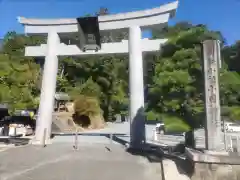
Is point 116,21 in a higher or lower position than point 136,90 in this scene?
higher

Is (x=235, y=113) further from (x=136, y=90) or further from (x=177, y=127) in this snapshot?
(x=136, y=90)

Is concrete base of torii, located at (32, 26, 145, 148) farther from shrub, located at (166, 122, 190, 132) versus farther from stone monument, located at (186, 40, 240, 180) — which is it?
stone monument, located at (186, 40, 240, 180)

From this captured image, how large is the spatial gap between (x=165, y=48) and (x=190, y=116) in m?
2.48

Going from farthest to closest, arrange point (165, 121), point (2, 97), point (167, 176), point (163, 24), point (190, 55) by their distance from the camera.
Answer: point (2, 97) < point (163, 24) < point (190, 55) < point (165, 121) < point (167, 176)

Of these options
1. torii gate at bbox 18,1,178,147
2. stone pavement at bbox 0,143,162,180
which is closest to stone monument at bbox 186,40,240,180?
stone pavement at bbox 0,143,162,180

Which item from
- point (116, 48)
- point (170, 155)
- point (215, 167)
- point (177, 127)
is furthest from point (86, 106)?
point (215, 167)

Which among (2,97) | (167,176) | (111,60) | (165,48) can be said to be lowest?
(167,176)

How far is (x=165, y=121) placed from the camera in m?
6.02

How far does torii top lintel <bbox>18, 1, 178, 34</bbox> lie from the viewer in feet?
35.3

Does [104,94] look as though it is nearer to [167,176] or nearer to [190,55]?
[190,55]

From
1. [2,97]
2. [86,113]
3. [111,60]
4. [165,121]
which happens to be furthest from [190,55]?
[111,60]

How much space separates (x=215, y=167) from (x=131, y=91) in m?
6.01

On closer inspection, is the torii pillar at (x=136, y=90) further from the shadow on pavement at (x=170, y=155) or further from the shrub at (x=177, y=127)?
the shrub at (x=177, y=127)

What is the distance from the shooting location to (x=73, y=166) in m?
6.59
